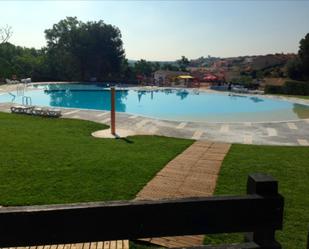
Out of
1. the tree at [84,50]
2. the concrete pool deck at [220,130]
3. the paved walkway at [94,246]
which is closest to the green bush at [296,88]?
the concrete pool deck at [220,130]

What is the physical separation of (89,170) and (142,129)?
24.8ft

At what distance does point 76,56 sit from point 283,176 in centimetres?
4504

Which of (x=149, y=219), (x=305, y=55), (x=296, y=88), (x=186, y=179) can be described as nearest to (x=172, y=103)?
(x=296, y=88)

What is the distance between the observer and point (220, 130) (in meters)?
15.8

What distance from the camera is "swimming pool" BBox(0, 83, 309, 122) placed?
2430 centimetres

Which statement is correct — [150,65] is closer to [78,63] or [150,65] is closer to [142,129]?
[78,63]

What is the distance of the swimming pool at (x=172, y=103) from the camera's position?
79.7 feet

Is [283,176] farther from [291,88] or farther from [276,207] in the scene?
[291,88]

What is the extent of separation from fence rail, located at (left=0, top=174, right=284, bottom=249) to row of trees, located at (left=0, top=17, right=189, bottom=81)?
49081 millimetres

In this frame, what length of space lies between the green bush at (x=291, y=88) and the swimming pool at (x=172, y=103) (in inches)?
222

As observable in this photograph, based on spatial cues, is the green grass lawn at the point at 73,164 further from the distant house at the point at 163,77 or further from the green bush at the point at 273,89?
the distant house at the point at 163,77

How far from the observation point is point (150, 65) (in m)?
55.1

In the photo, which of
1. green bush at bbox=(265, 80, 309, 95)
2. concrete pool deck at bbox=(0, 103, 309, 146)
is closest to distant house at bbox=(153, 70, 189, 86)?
green bush at bbox=(265, 80, 309, 95)

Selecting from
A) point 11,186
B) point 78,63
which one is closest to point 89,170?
point 11,186
